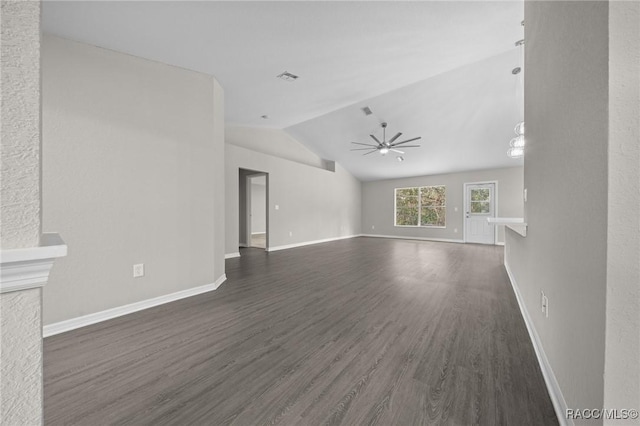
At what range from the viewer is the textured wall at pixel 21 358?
56 cm

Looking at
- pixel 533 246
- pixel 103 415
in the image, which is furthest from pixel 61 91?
pixel 533 246

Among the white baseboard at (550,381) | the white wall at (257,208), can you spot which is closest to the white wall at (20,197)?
the white baseboard at (550,381)

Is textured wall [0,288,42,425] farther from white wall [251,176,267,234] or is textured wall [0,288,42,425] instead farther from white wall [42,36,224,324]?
white wall [251,176,267,234]

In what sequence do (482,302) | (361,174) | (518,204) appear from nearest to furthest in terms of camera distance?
(482,302) → (518,204) → (361,174)

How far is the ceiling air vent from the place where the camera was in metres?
3.37

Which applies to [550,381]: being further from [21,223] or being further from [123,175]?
Result: [123,175]

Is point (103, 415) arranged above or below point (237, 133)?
below

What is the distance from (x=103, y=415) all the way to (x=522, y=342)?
2.68m

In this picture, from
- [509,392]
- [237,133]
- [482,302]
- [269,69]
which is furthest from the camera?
[237,133]

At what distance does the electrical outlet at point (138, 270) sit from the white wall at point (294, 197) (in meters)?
3.00

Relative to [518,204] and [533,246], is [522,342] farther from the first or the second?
[518,204]

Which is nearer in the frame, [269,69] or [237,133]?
[269,69]

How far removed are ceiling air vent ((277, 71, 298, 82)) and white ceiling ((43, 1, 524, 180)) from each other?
3.2 inches

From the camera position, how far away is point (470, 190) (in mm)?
8258
